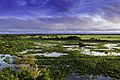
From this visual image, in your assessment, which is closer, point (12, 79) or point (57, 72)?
point (12, 79)

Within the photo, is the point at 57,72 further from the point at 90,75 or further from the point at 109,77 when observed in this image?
the point at 109,77

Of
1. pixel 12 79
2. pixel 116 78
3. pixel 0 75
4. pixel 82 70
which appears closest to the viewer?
pixel 12 79

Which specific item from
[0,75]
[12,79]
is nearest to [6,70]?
[0,75]

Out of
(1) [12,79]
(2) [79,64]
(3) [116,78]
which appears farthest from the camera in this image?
(2) [79,64]

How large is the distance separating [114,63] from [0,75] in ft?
69.0

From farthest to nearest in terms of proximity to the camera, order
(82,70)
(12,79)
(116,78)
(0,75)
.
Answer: (82,70) < (116,78) < (0,75) < (12,79)

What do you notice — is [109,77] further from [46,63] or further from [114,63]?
[46,63]

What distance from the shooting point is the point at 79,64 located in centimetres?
4412

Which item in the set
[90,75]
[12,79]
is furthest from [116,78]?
[12,79]

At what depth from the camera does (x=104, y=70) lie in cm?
3956

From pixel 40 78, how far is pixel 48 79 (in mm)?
1062

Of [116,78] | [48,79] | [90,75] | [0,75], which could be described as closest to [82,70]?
[90,75]

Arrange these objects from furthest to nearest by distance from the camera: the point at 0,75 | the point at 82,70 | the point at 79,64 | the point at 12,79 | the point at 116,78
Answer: the point at 79,64 → the point at 82,70 → the point at 116,78 → the point at 0,75 → the point at 12,79

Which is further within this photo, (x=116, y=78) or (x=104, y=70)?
(x=104, y=70)
